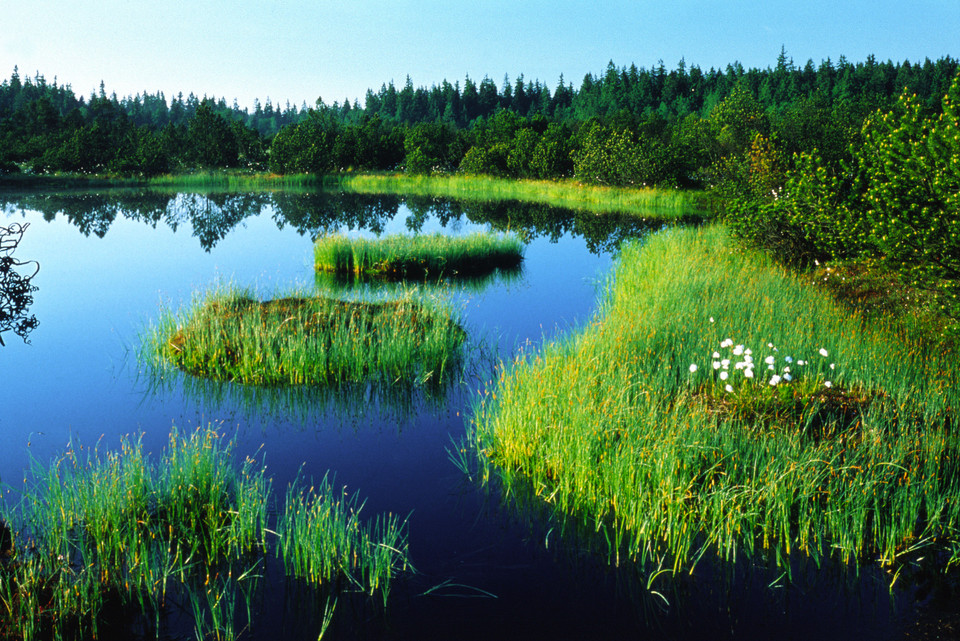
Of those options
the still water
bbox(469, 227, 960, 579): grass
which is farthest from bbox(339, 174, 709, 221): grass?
bbox(469, 227, 960, 579): grass

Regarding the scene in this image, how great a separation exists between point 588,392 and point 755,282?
7.94 metres

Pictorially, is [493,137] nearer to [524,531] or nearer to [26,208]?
[26,208]

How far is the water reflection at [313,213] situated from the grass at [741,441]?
17.6 metres

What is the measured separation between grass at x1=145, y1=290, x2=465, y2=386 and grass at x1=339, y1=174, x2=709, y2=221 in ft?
86.4

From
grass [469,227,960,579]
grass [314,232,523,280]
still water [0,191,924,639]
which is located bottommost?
still water [0,191,924,639]

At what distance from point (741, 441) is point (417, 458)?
3926 mm

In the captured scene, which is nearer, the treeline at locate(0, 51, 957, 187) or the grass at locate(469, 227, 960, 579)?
the grass at locate(469, 227, 960, 579)

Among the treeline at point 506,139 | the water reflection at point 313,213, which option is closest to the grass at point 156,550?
the water reflection at point 313,213

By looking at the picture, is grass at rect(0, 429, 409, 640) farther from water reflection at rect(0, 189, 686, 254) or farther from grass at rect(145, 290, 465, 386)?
water reflection at rect(0, 189, 686, 254)

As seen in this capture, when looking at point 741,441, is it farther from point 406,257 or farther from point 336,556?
point 406,257

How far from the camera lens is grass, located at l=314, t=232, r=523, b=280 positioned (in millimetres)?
22297

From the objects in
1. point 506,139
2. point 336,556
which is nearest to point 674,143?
point 506,139

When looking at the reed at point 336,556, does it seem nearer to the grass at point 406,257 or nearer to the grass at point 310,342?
the grass at point 310,342

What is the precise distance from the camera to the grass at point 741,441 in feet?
21.6
